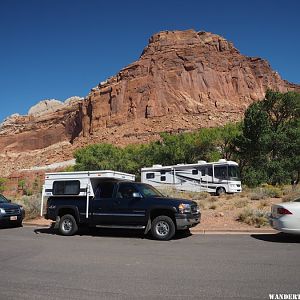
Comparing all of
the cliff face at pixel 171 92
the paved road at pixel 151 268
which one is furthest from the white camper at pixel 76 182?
the cliff face at pixel 171 92

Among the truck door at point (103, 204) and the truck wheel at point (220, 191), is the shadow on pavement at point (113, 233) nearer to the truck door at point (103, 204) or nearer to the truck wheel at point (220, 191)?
the truck door at point (103, 204)

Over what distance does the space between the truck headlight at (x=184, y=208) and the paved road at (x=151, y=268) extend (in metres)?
0.86

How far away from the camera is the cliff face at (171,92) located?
4262 inches

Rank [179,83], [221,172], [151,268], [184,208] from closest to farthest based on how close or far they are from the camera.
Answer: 1. [151,268]
2. [184,208]
3. [221,172]
4. [179,83]

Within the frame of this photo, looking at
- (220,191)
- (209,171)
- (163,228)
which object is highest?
(209,171)

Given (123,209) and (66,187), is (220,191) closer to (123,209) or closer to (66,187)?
(66,187)

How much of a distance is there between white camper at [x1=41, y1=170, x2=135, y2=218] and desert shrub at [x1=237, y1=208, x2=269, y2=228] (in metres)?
4.56

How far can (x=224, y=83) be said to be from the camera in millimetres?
121438

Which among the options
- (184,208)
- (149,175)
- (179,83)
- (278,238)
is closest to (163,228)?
(184,208)

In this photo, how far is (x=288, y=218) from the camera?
1058cm

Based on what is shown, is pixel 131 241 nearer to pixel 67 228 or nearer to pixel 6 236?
pixel 67 228

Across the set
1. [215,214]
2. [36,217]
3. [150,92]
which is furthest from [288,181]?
[150,92]

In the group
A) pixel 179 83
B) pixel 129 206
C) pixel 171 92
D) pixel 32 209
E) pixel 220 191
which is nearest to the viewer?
pixel 129 206

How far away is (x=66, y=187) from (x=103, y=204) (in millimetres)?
1768
